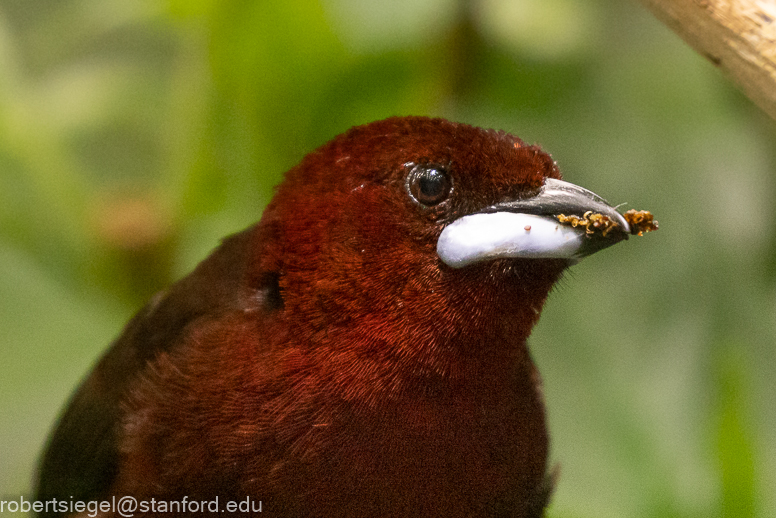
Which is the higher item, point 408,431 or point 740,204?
point 740,204

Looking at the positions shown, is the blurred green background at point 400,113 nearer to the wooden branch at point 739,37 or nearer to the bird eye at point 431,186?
the wooden branch at point 739,37

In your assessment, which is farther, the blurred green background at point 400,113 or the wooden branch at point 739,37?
the blurred green background at point 400,113

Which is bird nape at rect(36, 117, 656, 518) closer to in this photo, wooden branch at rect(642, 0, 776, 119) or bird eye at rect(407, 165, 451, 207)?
bird eye at rect(407, 165, 451, 207)

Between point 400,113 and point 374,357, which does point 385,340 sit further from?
point 400,113

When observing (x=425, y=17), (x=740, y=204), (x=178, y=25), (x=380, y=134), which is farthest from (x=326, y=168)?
(x=740, y=204)

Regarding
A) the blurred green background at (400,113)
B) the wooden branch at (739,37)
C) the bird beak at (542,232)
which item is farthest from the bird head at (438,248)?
the blurred green background at (400,113)

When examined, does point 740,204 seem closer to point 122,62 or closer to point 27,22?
point 122,62

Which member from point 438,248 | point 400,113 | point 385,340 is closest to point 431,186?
point 438,248
